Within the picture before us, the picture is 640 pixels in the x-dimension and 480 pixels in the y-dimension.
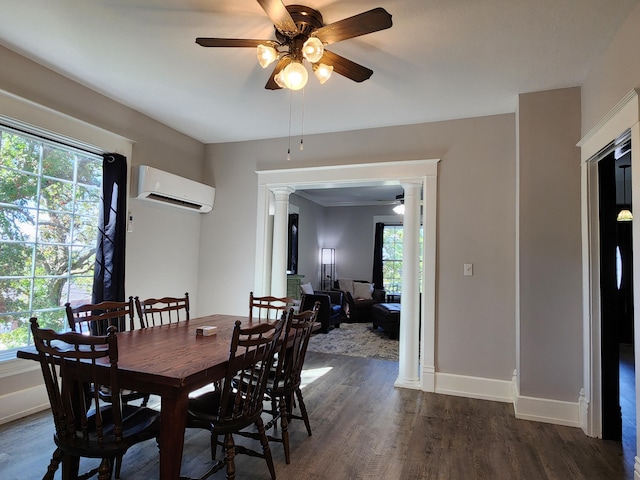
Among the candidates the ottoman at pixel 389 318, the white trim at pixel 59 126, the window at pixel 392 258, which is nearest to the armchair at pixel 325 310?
the ottoman at pixel 389 318

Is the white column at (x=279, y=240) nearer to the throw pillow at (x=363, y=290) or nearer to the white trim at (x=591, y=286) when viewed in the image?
the white trim at (x=591, y=286)

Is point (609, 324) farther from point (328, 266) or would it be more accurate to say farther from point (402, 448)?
point (328, 266)

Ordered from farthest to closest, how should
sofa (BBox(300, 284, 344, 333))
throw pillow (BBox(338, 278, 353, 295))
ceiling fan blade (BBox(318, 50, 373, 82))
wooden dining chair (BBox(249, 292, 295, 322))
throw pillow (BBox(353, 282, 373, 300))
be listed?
throw pillow (BBox(338, 278, 353, 295)) → throw pillow (BBox(353, 282, 373, 300)) → sofa (BBox(300, 284, 344, 333)) → wooden dining chair (BBox(249, 292, 295, 322)) → ceiling fan blade (BBox(318, 50, 373, 82))

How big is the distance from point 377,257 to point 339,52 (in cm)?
625

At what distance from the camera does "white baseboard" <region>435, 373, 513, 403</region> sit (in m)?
3.38

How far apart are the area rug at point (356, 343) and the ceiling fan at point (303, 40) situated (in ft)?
12.1

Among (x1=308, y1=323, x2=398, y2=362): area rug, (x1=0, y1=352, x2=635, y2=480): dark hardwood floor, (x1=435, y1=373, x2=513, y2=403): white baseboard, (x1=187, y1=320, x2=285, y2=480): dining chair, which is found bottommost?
(x1=308, y1=323, x2=398, y2=362): area rug

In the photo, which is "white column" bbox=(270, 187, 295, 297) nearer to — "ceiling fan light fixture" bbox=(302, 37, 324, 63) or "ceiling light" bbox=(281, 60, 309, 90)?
"ceiling light" bbox=(281, 60, 309, 90)

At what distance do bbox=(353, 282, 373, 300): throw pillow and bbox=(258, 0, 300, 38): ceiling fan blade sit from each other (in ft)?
20.7

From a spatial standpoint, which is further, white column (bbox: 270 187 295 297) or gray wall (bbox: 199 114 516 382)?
white column (bbox: 270 187 295 297)

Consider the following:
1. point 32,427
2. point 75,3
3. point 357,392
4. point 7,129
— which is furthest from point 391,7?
point 32,427

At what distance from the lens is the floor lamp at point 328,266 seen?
8.78 m

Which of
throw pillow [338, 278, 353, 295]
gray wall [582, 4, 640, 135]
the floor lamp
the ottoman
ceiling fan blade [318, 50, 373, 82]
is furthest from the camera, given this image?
the floor lamp

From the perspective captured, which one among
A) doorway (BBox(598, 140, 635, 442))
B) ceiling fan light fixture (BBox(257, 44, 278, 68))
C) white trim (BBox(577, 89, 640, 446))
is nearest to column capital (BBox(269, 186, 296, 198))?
ceiling fan light fixture (BBox(257, 44, 278, 68))
